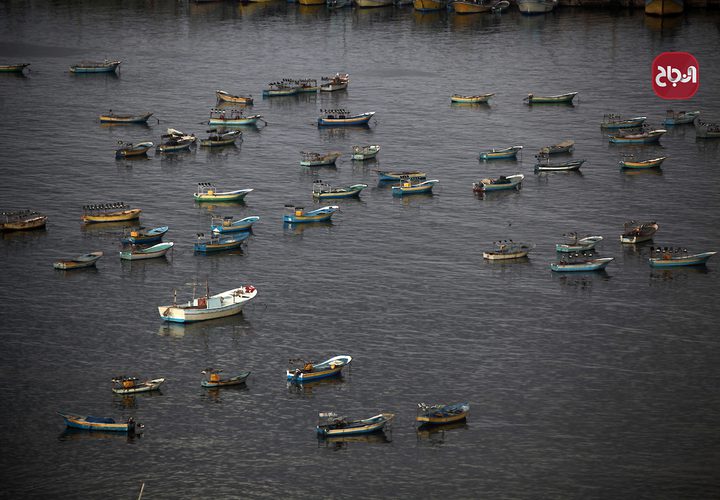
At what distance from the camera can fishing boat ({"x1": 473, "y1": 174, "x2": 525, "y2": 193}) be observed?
182m

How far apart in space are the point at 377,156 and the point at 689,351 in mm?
72511

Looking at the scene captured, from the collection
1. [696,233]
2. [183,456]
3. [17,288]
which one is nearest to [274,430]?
[183,456]

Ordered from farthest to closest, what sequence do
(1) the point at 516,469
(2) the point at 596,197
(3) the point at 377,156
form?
(3) the point at 377,156 < (2) the point at 596,197 < (1) the point at 516,469

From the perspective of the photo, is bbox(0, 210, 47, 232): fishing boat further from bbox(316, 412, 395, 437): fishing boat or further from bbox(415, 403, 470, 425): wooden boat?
bbox(415, 403, 470, 425): wooden boat

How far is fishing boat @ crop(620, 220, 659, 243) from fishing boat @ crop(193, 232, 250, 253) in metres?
41.7

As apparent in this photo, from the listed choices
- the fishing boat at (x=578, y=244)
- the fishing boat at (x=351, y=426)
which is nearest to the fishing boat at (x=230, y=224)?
the fishing boat at (x=578, y=244)

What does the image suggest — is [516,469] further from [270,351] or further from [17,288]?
[17,288]

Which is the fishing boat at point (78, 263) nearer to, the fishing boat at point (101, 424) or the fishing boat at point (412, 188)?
the fishing boat at point (101, 424)

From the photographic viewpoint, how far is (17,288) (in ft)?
494

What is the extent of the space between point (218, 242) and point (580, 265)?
3895 centimetres

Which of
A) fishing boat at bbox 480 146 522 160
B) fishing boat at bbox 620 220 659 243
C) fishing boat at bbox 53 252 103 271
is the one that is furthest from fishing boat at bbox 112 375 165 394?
fishing boat at bbox 480 146 522 160

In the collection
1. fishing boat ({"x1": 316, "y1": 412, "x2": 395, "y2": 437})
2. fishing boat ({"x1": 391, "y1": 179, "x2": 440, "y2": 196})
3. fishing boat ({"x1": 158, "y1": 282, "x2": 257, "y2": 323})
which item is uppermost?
fishing boat ({"x1": 391, "y1": 179, "x2": 440, "y2": 196})

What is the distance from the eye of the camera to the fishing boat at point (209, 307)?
14000cm

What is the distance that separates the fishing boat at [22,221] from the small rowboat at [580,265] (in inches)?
2303
